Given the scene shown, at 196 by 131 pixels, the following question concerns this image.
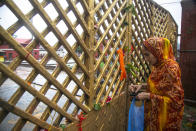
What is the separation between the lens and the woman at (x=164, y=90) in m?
1.37

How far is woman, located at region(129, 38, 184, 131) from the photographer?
137 cm

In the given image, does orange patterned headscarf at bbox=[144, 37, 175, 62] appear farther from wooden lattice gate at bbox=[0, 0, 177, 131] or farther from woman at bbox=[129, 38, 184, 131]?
wooden lattice gate at bbox=[0, 0, 177, 131]

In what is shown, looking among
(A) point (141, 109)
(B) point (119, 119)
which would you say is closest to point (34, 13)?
(A) point (141, 109)

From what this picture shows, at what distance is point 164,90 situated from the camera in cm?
143

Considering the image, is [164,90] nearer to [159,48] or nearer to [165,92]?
[165,92]

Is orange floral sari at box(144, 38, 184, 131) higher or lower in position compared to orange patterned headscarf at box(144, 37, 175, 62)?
lower

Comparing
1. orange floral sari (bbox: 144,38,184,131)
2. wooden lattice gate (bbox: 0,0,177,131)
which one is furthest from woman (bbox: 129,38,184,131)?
wooden lattice gate (bbox: 0,0,177,131)

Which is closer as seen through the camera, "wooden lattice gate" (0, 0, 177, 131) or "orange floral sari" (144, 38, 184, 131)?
"wooden lattice gate" (0, 0, 177, 131)

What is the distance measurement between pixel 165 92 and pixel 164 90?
24 mm

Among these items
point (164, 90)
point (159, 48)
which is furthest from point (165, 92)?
point (159, 48)

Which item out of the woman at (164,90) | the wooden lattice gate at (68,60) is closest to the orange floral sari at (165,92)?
the woman at (164,90)

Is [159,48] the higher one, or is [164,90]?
[159,48]

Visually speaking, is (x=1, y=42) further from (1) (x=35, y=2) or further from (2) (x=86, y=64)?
(2) (x=86, y=64)

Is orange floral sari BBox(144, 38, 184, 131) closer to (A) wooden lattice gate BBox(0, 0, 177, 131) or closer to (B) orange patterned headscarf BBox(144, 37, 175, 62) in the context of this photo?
(B) orange patterned headscarf BBox(144, 37, 175, 62)
